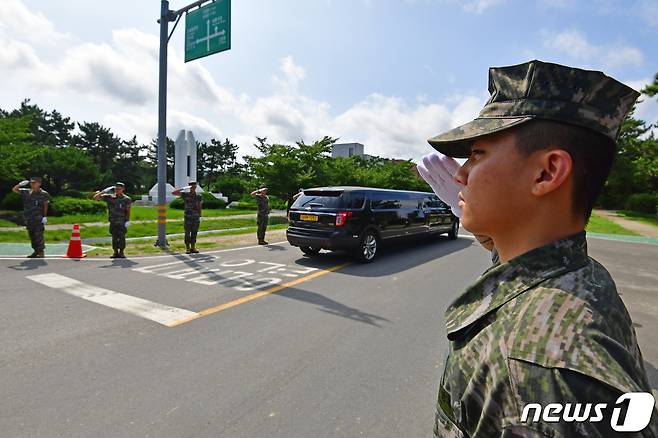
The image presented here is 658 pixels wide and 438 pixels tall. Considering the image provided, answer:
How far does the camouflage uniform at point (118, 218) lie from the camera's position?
840 cm

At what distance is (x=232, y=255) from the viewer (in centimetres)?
895

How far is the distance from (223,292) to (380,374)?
3105 millimetres

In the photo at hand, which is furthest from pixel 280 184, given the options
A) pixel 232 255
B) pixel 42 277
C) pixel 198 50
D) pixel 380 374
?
pixel 380 374

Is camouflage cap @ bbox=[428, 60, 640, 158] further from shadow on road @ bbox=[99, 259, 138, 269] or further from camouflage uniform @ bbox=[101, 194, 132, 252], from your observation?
camouflage uniform @ bbox=[101, 194, 132, 252]

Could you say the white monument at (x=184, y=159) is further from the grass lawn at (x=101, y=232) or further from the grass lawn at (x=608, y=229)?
the grass lawn at (x=608, y=229)

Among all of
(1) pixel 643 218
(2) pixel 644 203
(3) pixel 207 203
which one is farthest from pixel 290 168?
(2) pixel 644 203

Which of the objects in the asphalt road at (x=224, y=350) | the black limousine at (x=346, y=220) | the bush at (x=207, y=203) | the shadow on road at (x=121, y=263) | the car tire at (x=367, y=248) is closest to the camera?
the asphalt road at (x=224, y=350)

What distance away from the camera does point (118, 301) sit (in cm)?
501

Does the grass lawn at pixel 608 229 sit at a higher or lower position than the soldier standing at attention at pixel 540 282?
lower

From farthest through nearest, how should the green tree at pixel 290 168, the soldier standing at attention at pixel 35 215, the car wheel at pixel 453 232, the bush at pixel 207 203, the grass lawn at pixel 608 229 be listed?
1. the bush at pixel 207 203
2. the green tree at pixel 290 168
3. the grass lawn at pixel 608 229
4. the car wheel at pixel 453 232
5. the soldier standing at attention at pixel 35 215

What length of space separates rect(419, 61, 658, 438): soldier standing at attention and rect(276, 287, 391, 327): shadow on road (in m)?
3.59

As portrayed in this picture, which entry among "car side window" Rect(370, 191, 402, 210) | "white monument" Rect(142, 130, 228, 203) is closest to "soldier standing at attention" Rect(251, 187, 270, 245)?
"car side window" Rect(370, 191, 402, 210)

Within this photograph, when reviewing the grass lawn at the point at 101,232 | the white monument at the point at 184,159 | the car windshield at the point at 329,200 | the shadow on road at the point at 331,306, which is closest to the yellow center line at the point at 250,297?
the shadow on road at the point at 331,306

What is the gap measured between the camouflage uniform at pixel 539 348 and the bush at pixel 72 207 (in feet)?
67.8
